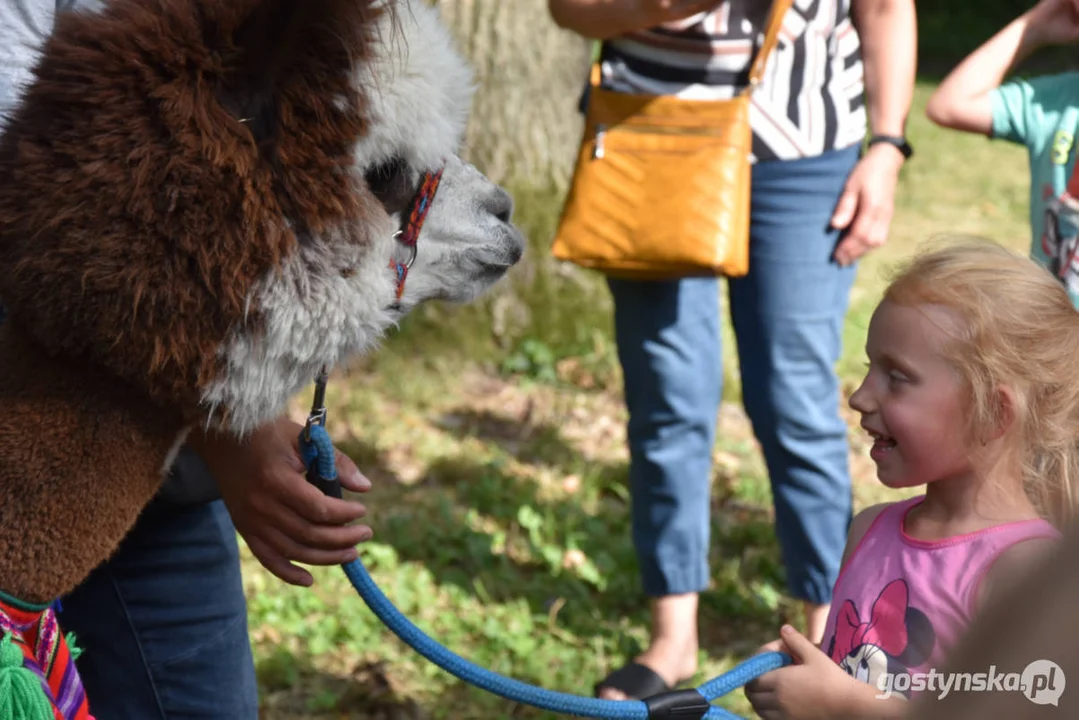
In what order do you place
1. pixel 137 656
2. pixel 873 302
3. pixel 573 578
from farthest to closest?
1. pixel 873 302
2. pixel 573 578
3. pixel 137 656

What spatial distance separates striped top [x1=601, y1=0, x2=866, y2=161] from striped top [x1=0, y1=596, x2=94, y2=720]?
1684mm

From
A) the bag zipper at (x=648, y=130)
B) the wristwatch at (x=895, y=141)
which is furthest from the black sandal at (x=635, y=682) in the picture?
the wristwatch at (x=895, y=141)

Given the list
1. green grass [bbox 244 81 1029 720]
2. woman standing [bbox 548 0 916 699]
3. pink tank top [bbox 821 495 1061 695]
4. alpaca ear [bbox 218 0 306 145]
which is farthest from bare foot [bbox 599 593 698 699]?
alpaca ear [bbox 218 0 306 145]

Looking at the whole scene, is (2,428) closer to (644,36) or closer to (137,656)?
(137,656)

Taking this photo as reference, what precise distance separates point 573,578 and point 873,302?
2728 mm

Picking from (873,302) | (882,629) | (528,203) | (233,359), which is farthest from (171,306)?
(873,302)

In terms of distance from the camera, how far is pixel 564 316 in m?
4.82

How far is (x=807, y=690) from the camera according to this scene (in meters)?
1.47

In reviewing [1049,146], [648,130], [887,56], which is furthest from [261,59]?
[1049,146]

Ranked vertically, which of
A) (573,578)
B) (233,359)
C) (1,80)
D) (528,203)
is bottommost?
(573,578)

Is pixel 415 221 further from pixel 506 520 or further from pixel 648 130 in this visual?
pixel 506 520

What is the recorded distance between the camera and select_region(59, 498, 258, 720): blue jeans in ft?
5.65

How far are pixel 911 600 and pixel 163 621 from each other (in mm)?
1064

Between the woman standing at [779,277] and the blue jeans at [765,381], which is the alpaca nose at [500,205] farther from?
the blue jeans at [765,381]
